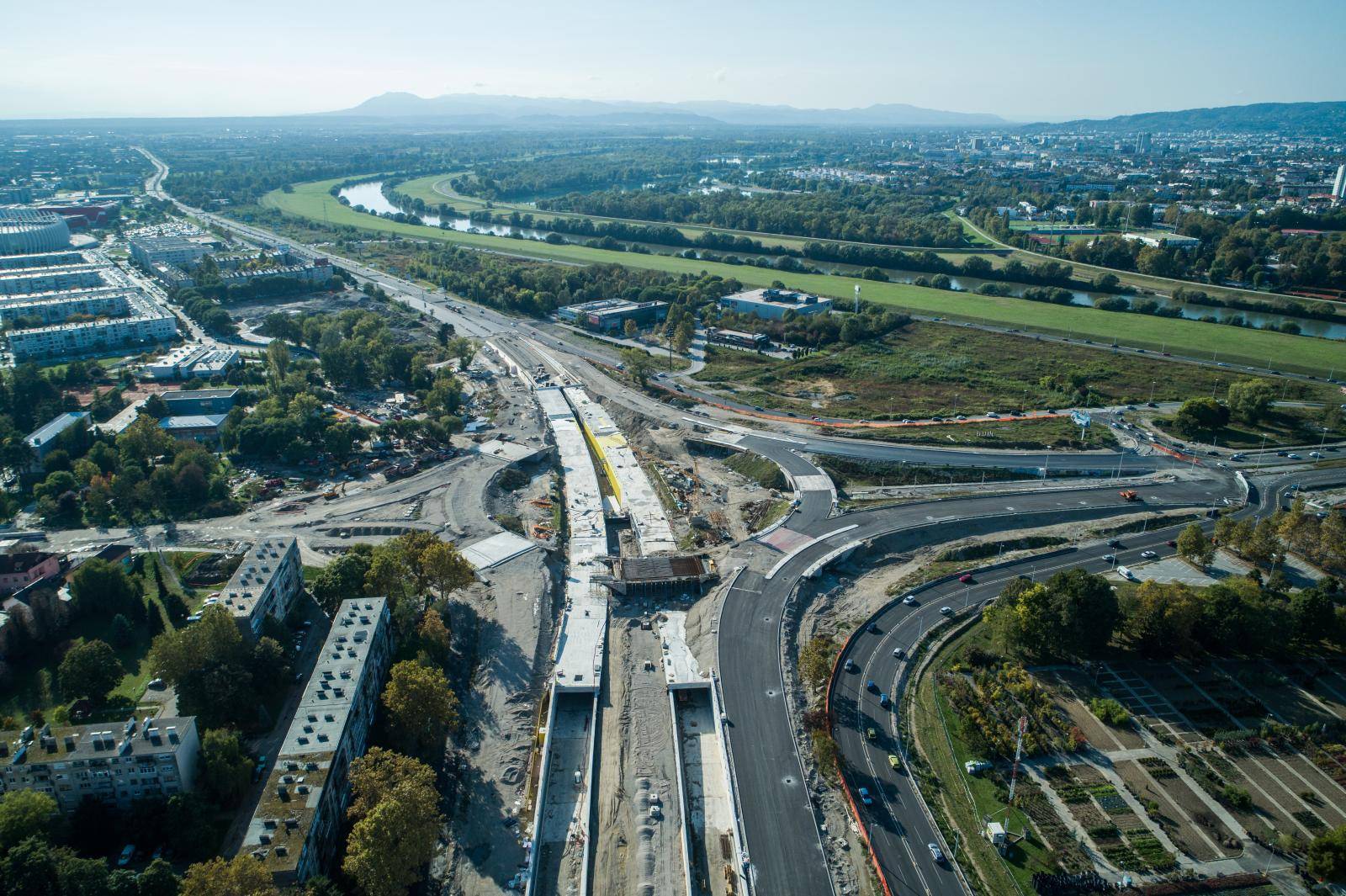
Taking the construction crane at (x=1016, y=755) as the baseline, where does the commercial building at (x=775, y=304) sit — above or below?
above

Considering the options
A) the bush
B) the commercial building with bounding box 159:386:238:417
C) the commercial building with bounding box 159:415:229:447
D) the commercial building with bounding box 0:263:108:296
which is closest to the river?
the commercial building with bounding box 0:263:108:296

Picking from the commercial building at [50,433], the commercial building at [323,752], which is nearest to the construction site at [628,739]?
the commercial building at [323,752]

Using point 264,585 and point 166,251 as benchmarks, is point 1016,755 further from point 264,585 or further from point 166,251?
point 166,251

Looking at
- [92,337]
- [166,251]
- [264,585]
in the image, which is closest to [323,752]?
[264,585]

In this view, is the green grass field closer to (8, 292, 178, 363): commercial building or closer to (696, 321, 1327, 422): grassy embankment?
(696, 321, 1327, 422): grassy embankment

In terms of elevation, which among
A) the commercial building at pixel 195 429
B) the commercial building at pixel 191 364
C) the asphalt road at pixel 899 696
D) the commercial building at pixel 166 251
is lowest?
the asphalt road at pixel 899 696

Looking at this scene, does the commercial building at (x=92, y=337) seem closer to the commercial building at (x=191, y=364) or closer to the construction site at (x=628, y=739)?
the commercial building at (x=191, y=364)

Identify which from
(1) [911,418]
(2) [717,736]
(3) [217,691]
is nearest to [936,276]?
(1) [911,418]

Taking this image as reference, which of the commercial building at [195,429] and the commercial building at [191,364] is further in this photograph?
the commercial building at [191,364]
